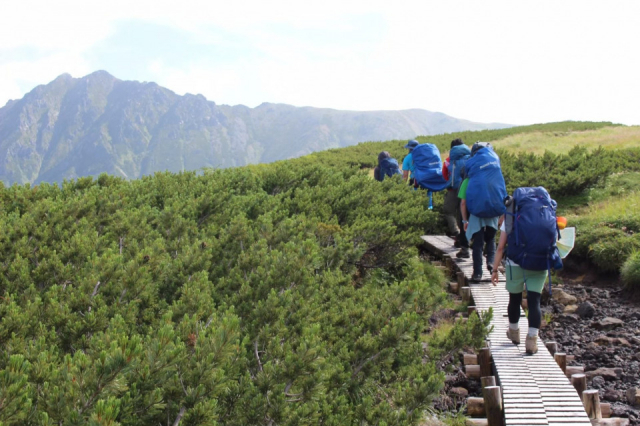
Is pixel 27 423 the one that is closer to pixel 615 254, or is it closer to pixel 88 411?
pixel 88 411

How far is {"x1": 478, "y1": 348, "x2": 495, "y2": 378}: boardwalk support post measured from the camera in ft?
16.3

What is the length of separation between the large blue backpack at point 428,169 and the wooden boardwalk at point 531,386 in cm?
440

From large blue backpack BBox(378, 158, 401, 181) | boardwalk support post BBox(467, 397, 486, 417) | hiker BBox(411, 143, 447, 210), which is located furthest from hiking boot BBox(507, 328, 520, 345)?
large blue backpack BBox(378, 158, 401, 181)

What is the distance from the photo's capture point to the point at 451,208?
A: 30.5 feet

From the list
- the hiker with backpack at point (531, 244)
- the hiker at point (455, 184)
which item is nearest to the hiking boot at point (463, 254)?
the hiker at point (455, 184)

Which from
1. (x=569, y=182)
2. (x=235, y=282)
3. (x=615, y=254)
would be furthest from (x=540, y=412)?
(x=569, y=182)

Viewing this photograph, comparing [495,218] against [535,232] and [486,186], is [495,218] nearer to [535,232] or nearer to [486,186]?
[486,186]

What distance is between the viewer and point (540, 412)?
158 inches

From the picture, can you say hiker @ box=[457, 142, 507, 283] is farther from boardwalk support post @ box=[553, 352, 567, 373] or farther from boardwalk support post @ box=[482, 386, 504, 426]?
boardwalk support post @ box=[482, 386, 504, 426]

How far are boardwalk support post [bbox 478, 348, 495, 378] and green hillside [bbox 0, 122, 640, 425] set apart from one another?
78 centimetres

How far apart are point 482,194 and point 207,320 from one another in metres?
4.45

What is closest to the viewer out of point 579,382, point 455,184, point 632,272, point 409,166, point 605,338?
point 579,382

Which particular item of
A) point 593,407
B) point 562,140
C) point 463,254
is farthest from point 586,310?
point 562,140

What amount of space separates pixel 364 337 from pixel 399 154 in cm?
1996
